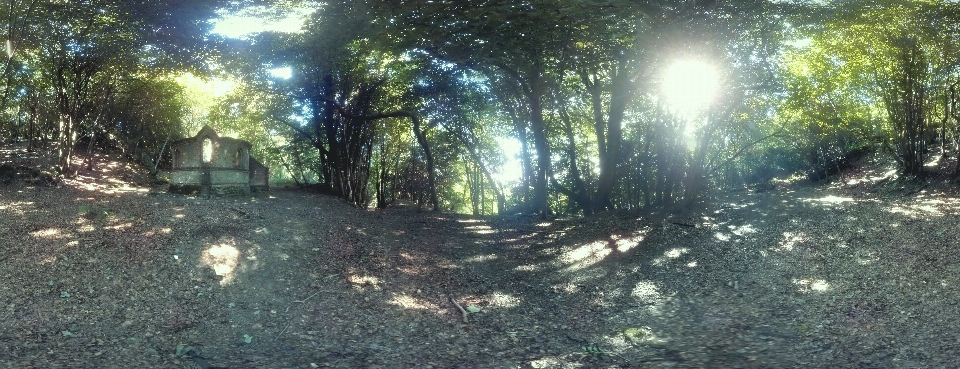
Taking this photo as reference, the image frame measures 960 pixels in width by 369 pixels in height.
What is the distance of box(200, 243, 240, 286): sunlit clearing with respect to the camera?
8227mm

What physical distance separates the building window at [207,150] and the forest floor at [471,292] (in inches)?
185

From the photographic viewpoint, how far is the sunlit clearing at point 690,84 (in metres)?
13.1

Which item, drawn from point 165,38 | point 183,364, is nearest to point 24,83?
point 165,38

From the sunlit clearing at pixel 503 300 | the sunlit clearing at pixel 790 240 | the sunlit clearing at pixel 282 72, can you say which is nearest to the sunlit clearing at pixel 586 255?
the sunlit clearing at pixel 503 300

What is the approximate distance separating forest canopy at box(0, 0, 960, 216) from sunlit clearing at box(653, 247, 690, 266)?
163 inches

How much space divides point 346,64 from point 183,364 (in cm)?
1423

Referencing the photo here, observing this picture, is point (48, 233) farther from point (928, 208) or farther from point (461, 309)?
point (928, 208)

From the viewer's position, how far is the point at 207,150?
1817 cm

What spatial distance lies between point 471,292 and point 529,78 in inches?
373

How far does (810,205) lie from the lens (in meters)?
14.6

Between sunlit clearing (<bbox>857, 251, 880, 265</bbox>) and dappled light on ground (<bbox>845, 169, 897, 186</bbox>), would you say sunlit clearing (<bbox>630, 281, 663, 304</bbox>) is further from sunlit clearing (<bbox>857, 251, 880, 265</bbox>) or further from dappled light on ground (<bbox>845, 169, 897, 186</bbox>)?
dappled light on ground (<bbox>845, 169, 897, 186</bbox>)

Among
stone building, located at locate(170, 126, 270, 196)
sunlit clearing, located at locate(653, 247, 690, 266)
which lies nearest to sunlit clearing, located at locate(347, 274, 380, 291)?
sunlit clearing, located at locate(653, 247, 690, 266)

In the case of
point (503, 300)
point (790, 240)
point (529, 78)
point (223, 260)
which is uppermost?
point (529, 78)

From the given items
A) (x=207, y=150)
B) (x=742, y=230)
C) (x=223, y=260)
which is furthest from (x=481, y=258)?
(x=207, y=150)
